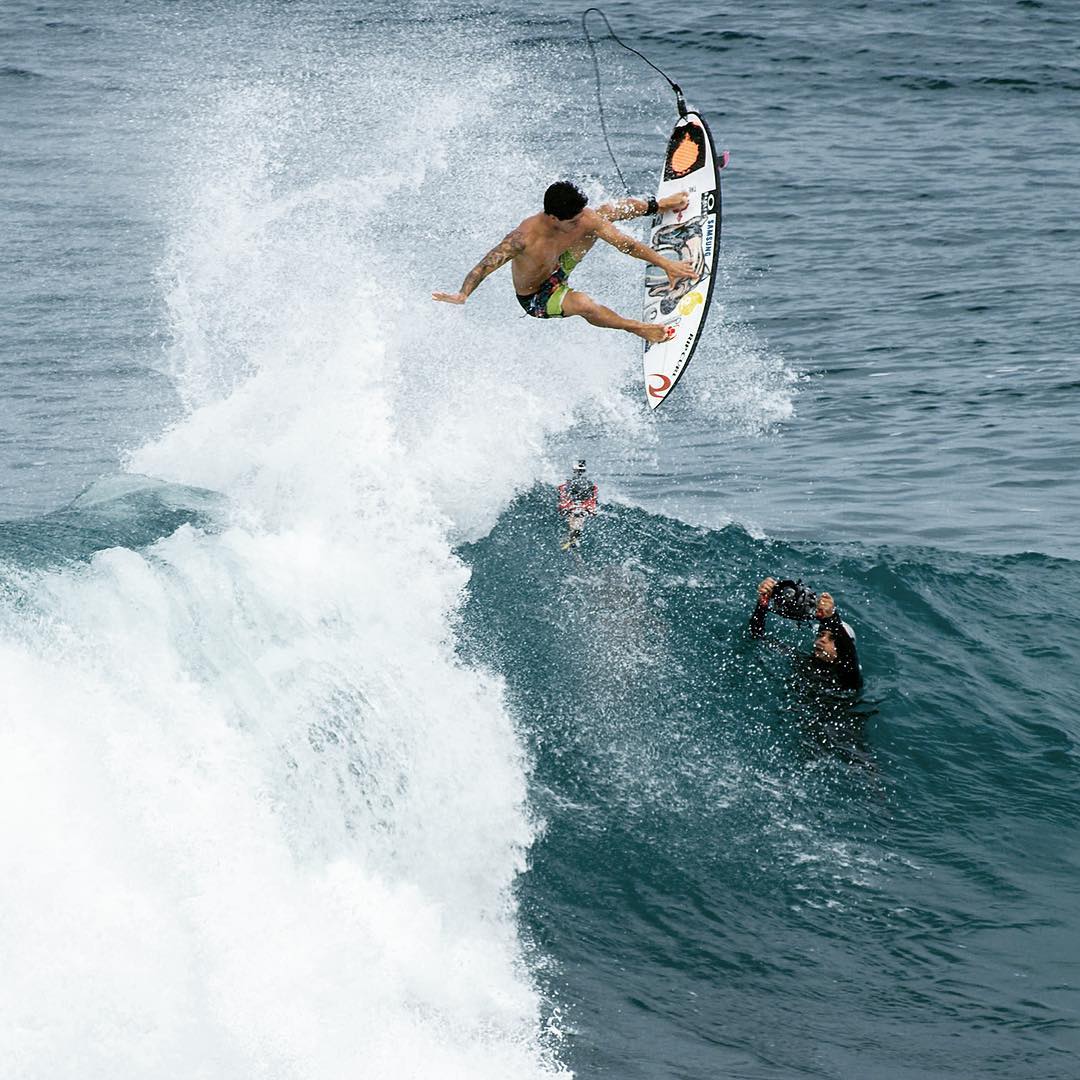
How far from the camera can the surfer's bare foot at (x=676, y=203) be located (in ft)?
44.2

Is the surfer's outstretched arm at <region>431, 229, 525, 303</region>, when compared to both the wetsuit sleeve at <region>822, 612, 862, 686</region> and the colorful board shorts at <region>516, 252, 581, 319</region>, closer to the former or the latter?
the colorful board shorts at <region>516, 252, 581, 319</region>

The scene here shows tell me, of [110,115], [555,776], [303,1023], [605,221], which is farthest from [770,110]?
A: [303,1023]

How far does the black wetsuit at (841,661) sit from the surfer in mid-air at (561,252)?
2.90 metres

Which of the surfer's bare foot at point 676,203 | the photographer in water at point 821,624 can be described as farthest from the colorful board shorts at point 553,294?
the photographer in water at point 821,624

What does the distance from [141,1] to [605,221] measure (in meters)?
29.7

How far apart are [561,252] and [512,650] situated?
A: 3.33m

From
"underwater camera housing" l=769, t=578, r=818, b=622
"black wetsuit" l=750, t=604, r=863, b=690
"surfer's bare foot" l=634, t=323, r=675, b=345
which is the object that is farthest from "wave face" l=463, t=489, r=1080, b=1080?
"surfer's bare foot" l=634, t=323, r=675, b=345

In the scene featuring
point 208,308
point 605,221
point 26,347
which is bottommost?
point 26,347

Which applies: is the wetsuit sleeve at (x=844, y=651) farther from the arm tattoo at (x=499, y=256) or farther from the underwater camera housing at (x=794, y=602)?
the arm tattoo at (x=499, y=256)

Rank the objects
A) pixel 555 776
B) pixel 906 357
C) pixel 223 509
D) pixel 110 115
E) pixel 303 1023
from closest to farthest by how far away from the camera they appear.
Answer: pixel 303 1023
pixel 555 776
pixel 223 509
pixel 906 357
pixel 110 115

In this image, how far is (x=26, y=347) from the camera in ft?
68.4

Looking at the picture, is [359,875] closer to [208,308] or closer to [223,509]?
[223,509]

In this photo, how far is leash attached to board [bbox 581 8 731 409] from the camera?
13258 millimetres

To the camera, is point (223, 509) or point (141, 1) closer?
point (223, 509)
